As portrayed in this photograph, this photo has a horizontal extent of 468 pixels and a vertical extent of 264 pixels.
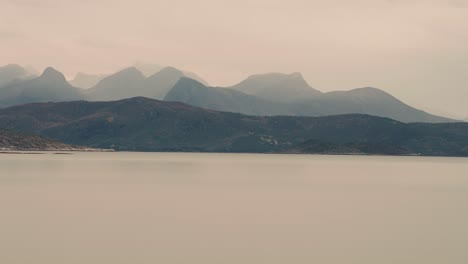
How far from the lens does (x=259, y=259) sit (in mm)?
39469

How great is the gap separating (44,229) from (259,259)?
70.8 feet

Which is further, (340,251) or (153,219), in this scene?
(153,219)

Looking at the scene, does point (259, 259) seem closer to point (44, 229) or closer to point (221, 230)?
point (221, 230)

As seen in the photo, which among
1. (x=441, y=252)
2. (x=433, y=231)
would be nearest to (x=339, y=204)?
(x=433, y=231)

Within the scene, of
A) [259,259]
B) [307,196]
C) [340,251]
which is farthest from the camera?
[307,196]

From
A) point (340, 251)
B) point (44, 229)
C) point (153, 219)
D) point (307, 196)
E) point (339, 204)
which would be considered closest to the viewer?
point (340, 251)

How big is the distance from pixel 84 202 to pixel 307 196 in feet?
110

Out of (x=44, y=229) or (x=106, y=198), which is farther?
(x=106, y=198)

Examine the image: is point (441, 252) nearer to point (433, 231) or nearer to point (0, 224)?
point (433, 231)

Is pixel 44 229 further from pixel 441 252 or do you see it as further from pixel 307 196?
pixel 307 196

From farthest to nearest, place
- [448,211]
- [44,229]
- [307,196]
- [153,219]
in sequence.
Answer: [307,196], [448,211], [153,219], [44,229]

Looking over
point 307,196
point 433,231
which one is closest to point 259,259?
point 433,231

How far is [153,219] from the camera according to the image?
5897cm

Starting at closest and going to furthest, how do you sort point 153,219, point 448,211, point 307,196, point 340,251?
1. point 340,251
2. point 153,219
3. point 448,211
4. point 307,196
